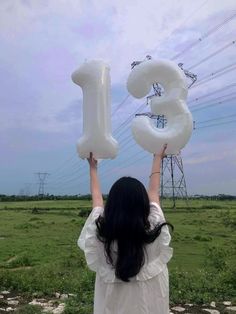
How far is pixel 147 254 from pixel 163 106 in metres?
1.79

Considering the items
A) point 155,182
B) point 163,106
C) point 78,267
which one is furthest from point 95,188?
point 78,267

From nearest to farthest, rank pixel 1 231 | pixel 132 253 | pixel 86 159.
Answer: pixel 132 253 → pixel 86 159 → pixel 1 231

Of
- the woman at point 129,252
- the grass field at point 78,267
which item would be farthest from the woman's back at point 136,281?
the grass field at point 78,267

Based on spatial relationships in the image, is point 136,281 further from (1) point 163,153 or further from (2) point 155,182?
(1) point 163,153

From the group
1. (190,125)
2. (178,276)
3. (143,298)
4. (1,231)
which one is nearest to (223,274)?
(178,276)

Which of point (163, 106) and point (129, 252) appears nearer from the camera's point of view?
point (129, 252)

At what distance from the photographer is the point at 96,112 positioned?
4.36 metres

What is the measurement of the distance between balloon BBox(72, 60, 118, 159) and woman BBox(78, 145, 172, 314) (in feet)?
3.98

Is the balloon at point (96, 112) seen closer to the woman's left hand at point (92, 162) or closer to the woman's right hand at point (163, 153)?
the woman's left hand at point (92, 162)

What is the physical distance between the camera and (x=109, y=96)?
4523mm

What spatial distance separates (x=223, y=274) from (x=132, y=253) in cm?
718

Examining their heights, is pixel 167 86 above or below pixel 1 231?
above

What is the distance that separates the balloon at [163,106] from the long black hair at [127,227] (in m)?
1.22

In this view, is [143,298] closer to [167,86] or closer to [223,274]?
[167,86]
